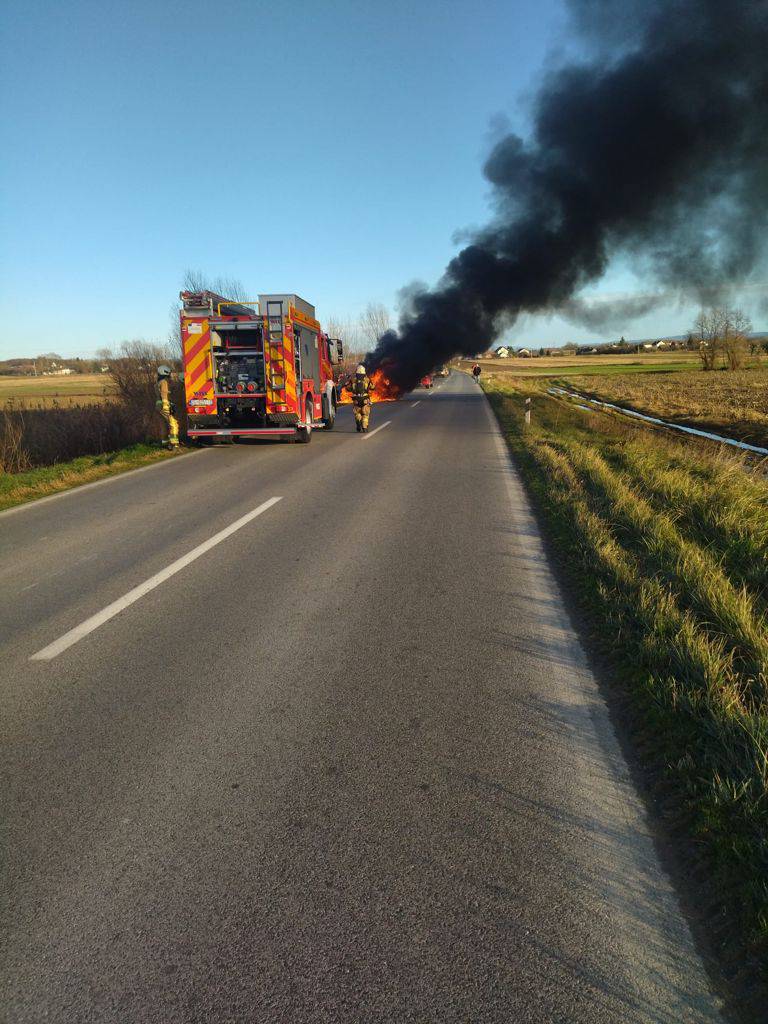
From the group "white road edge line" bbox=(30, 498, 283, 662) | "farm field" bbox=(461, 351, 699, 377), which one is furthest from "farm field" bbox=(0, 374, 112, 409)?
"farm field" bbox=(461, 351, 699, 377)

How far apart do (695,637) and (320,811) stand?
2.58 meters

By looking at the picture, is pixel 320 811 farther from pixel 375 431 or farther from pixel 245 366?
pixel 375 431

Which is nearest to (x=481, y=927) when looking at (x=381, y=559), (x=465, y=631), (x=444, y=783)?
(x=444, y=783)

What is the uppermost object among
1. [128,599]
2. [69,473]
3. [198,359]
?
[198,359]

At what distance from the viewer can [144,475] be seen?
11781mm

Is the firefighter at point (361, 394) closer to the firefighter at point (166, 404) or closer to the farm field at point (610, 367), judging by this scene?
the firefighter at point (166, 404)

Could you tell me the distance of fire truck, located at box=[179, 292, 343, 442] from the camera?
45.5 ft

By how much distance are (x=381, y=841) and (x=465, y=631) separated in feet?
7.12

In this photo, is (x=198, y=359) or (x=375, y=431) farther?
(x=375, y=431)

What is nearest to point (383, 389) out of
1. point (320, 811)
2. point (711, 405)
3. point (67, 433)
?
point (711, 405)

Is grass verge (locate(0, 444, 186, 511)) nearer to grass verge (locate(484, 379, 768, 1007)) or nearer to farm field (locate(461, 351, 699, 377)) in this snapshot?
grass verge (locate(484, 379, 768, 1007))

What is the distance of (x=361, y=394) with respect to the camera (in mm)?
17703

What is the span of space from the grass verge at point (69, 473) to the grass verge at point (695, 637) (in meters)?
7.39

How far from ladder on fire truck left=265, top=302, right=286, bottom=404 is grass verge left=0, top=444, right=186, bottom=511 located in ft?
8.52
